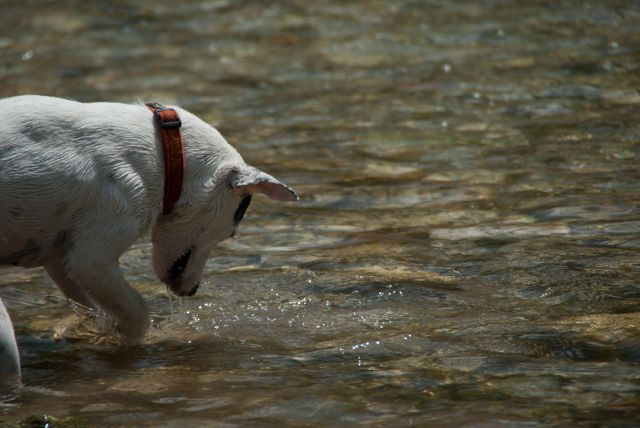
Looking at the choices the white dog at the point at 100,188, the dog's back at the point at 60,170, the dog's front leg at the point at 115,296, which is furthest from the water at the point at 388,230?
the dog's back at the point at 60,170

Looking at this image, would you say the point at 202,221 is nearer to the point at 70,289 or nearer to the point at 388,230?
the point at 70,289

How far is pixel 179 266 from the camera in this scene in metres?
6.00

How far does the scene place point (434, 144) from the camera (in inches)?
372

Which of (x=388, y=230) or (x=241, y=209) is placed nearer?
(x=241, y=209)

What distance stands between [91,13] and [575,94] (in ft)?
21.4

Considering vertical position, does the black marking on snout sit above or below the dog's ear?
below

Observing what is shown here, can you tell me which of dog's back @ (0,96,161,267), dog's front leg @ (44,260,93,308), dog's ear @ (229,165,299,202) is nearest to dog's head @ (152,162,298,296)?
dog's ear @ (229,165,299,202)

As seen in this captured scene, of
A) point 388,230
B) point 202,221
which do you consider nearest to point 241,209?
point 202,221

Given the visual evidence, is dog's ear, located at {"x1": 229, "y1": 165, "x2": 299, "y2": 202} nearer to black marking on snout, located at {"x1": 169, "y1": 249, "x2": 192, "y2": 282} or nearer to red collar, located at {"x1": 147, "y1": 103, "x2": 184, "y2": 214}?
red collar, located at {"x1": 147, "y1": 103, "x2": 184, "y2": 214}

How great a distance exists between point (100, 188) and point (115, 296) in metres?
0.50

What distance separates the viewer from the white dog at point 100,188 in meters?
5.38

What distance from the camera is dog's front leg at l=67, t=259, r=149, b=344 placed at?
5.48m

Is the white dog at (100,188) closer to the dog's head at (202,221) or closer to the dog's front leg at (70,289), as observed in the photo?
the dog's head at (202,221)

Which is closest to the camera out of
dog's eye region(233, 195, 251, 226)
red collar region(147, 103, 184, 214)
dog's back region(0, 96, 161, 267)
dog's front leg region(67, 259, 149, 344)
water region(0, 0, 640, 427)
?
water region(0, 0, 640, 427)
